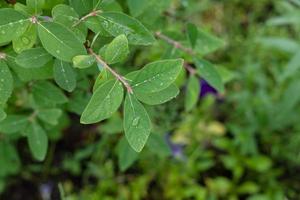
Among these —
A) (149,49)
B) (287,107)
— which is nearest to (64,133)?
(149,49)

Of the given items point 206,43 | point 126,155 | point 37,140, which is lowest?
point 126,155

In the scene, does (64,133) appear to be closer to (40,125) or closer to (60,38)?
(40,125)

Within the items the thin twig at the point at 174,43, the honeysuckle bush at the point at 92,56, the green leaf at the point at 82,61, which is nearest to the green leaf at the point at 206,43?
the thin twig at the point at 174,43

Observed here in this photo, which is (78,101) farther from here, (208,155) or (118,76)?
(208,155)

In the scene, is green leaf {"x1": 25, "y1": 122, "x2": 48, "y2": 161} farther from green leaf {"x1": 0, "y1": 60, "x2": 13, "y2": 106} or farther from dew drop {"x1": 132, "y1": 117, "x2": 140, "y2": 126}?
dew drop {"x1": 132, "y1": 117, "x2": 140, "y2": 126}

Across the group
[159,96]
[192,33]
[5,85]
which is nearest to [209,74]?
[192,33]

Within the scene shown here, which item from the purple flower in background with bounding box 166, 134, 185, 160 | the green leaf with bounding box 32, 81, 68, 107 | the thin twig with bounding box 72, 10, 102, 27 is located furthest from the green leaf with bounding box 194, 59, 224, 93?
the purple flower in background with bounding box 166, 134, 185, 160
